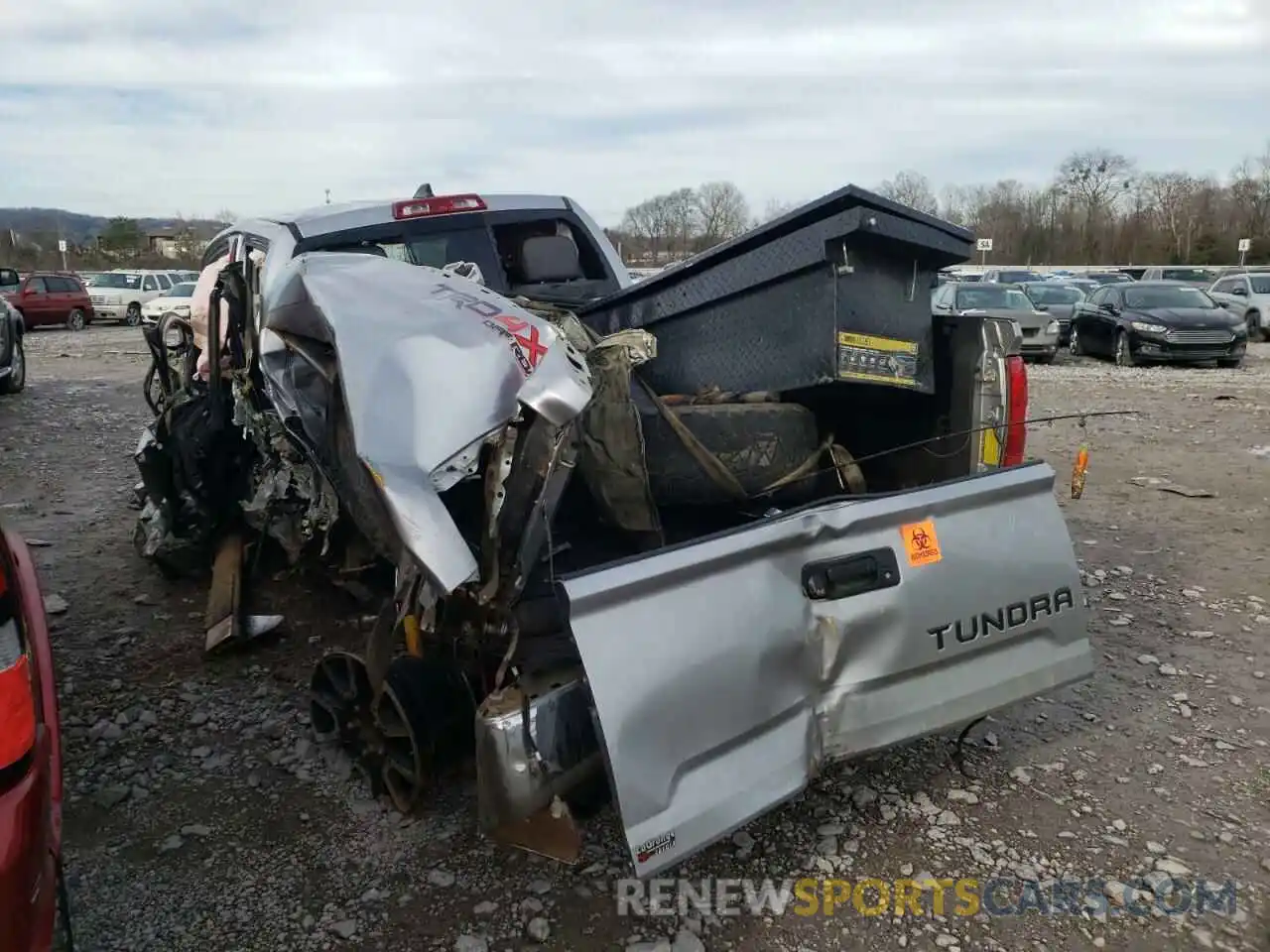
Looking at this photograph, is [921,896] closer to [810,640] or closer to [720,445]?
[810,640]

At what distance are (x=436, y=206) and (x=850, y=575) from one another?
9.64 ft

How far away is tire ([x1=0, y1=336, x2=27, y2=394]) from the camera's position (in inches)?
482

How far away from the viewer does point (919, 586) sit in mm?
2559

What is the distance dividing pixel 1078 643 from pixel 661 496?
4.31 feet

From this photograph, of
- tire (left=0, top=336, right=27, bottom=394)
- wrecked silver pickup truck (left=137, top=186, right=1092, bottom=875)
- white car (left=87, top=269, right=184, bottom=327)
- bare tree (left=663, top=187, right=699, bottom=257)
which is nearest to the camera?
wrecked silver pickup truck (left=137, top=186, right=1092, bottom=875)

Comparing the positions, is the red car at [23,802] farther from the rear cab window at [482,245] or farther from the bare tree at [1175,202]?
the bare tree at [1175,202]

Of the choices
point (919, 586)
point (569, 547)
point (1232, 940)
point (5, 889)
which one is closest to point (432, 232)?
point (569, 547)

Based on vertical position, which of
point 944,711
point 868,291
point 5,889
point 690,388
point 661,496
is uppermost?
point 868,291

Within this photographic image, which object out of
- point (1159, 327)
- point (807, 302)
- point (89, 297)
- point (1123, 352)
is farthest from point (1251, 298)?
point (89, 297)

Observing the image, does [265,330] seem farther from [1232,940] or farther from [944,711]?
[1232,940]

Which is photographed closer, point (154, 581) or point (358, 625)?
point (358, 625)

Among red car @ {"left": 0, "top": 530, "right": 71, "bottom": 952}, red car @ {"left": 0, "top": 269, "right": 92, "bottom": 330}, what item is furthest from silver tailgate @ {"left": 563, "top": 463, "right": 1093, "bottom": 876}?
red car @ {"left": 0, "top": 269, "right": 92, "bottom": 330}

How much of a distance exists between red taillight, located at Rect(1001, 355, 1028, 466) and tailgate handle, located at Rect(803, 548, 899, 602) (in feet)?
2.98

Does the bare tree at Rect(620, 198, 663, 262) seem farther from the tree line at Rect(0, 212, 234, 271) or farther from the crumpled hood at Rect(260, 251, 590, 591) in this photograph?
the crumpled hood at Rect(260, 251, 590, 591)
